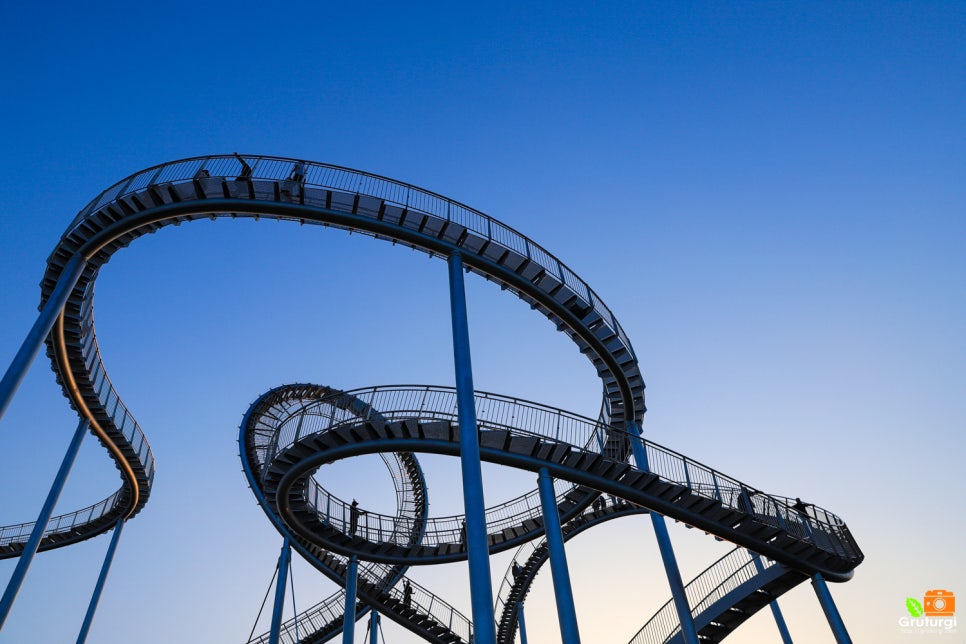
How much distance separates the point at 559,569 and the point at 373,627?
11.4 metres

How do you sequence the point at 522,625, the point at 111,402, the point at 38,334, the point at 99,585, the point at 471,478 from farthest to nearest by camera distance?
the point at 522,625 → the point at 99,585 → the point at 111,402 → the point at 38,334 → the point at 471,478

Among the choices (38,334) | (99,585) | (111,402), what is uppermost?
(111,402)

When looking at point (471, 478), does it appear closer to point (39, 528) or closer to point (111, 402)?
point (39, 528)

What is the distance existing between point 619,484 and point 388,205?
321 inches

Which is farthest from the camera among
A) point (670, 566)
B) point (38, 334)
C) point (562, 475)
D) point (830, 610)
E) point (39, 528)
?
point (39, 528)

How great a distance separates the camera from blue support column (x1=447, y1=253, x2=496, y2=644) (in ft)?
29.1

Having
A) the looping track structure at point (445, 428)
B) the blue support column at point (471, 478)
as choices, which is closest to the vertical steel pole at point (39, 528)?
the looping track structure at point (445, 428)

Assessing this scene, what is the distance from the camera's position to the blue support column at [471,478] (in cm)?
886

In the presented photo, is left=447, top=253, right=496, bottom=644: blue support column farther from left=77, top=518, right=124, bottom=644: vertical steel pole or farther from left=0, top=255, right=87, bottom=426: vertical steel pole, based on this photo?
left=77, top=518, right=124, bottom=644: vertical steel pole

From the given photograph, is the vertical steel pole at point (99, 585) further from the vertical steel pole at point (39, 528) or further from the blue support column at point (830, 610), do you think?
the blue support column at point (830, 610)

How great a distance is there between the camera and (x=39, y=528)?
1620 cm

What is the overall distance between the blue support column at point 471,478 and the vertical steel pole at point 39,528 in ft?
43.0

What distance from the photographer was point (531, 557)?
20.2m

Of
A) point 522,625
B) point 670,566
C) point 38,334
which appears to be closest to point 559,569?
point 670,566
